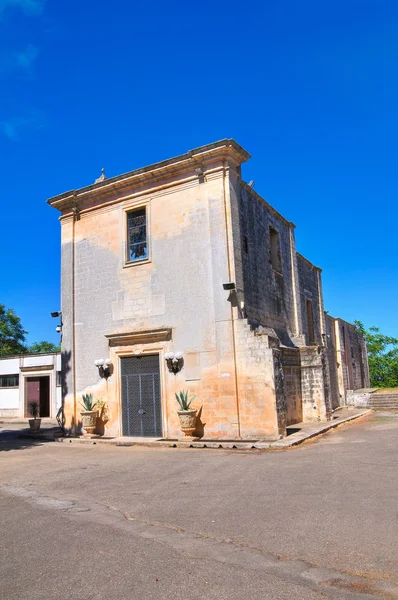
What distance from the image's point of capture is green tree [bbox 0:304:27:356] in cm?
4012

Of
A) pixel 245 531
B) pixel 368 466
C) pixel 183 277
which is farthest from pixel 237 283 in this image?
pixel 245 531

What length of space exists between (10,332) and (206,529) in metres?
38.8

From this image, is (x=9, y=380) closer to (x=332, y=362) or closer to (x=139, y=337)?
(x=139, y=337)

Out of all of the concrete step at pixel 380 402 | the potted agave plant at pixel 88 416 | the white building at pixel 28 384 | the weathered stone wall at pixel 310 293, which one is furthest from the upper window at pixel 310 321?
the white building at pixel 28 384

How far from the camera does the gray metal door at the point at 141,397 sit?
14086 millimetres

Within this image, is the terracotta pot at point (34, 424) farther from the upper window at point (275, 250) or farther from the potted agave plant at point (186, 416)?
the upper window at point (275, 250)

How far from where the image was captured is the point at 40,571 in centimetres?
401

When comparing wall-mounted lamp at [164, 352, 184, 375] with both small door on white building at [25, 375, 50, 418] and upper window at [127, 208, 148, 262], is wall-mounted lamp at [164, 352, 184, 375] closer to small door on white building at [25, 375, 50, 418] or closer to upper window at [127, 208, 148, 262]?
upper window at [127, 208, 148, 262]

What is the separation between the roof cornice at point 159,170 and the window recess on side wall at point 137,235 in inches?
37.7

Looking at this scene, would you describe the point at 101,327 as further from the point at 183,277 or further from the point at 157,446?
the point at 157,446

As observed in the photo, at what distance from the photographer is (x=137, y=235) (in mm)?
15391

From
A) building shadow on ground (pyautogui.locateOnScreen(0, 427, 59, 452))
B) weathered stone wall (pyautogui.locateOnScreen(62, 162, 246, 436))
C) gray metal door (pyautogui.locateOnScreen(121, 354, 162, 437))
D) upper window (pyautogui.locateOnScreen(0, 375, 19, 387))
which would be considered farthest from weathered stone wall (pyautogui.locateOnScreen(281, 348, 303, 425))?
Result: upper window (pyautogui.locateOnScreen(0, 375, 19, 387))

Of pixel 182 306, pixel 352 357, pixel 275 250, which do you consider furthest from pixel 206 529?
pixel 352 357

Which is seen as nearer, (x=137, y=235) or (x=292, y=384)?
(x=137, y=235)
